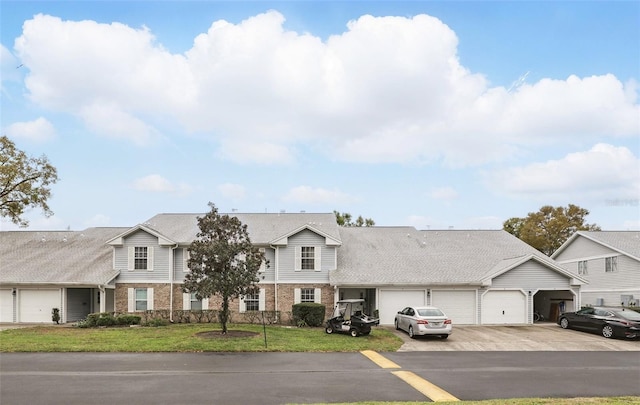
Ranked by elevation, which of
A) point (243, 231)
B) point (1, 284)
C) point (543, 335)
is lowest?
point (543, 335)

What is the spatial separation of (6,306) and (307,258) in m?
18.3

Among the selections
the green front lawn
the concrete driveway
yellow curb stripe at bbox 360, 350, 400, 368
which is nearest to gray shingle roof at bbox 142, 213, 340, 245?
the green front lawn

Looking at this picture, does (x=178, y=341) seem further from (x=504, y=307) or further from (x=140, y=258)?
(x=504, y=307)

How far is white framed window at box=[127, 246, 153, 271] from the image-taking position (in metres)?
32.8

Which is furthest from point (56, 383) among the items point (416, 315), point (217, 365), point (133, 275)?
point (133, 275)

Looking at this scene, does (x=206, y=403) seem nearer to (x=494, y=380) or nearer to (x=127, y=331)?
(x=494, y=380)

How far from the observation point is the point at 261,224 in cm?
3678

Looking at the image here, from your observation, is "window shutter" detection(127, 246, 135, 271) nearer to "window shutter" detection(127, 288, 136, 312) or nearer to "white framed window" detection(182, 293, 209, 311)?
"window shutter" detection(127, 288, 136, 312)

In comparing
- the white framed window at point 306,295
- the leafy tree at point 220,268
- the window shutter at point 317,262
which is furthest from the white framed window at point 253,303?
the leafy tree at point 220,268

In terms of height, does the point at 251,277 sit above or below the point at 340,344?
above

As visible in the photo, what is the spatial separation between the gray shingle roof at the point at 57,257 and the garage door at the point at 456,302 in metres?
19.2

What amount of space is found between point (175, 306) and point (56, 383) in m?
17.8

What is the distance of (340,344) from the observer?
75.0 feet

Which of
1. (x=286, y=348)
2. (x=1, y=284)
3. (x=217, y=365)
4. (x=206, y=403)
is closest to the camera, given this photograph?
(x=206, y=403)
